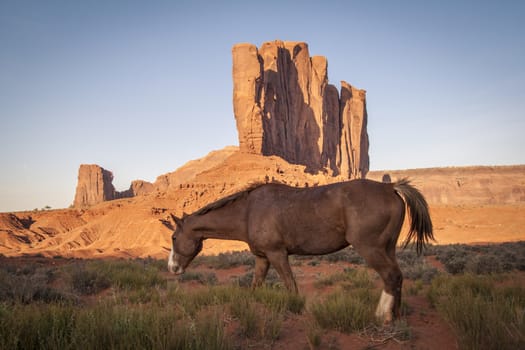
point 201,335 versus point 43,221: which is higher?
point 201,335

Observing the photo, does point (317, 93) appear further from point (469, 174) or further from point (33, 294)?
point (33, 294)

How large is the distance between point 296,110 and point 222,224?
74.4 metres

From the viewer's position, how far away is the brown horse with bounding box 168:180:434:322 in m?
4.79

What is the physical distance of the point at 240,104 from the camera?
61.2 m

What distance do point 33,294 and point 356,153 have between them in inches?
3988

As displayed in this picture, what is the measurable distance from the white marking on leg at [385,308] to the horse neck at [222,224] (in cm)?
253

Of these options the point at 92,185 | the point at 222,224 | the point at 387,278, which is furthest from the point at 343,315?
the point at 92,185

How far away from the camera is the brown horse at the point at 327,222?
4.79 m

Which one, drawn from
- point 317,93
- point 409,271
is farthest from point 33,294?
point 317,93

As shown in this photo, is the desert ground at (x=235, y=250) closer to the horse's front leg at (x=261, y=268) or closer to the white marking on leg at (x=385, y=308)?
the white marking on leg at (x=385, y=308)

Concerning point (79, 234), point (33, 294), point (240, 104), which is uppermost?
point (240, 104)

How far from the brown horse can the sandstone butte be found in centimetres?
640

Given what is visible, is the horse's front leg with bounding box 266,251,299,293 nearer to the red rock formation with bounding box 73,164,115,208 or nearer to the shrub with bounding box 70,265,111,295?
the shrub with bounding box 70,265,111,295

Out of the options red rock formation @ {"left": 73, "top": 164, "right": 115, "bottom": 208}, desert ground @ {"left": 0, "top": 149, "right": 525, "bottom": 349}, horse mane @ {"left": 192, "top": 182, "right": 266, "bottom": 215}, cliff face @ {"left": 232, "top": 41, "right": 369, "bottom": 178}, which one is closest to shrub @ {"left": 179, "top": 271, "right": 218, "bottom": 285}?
desert ground @ {"left": 0, "top": 149, "right": 525, "bottom": 349}
